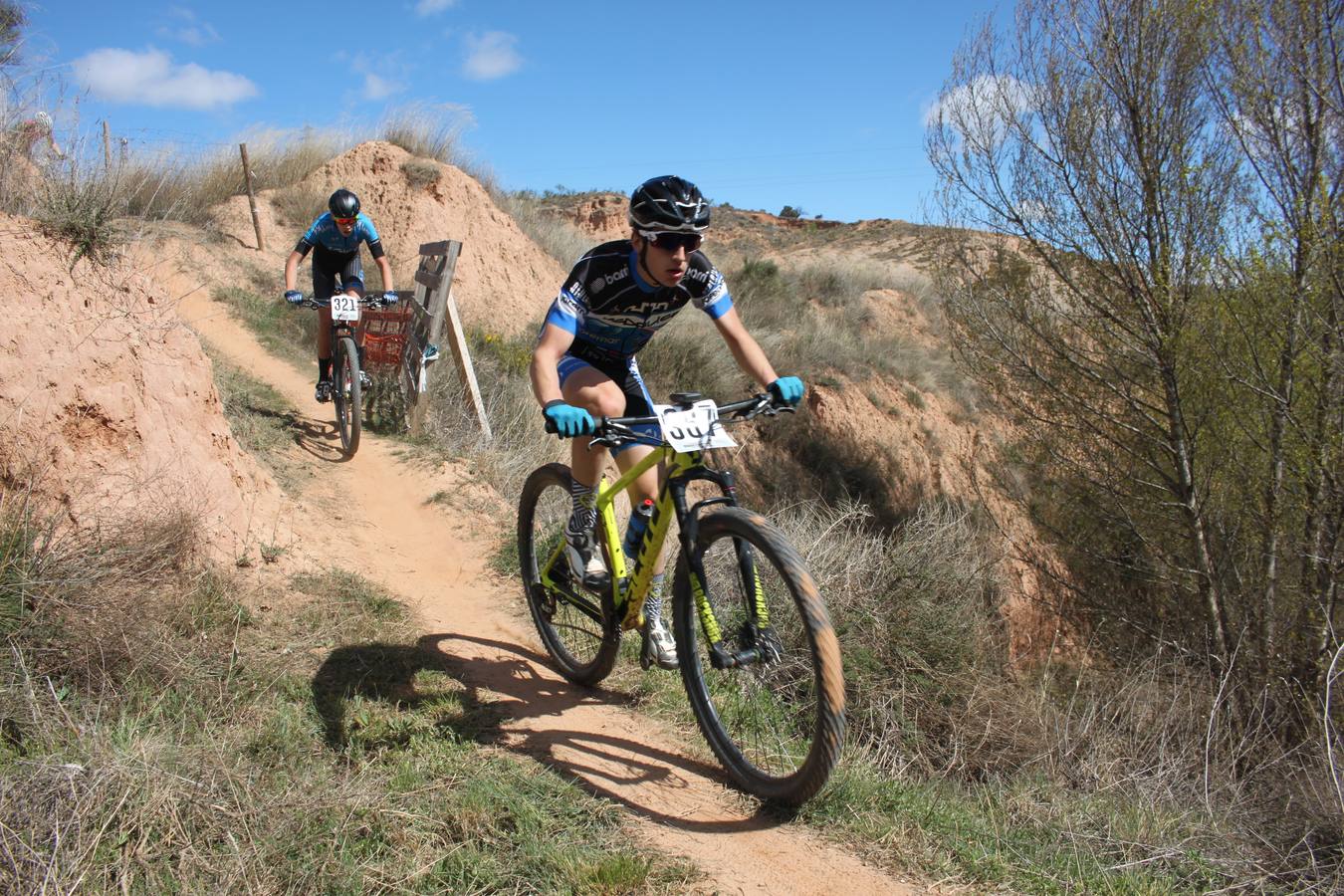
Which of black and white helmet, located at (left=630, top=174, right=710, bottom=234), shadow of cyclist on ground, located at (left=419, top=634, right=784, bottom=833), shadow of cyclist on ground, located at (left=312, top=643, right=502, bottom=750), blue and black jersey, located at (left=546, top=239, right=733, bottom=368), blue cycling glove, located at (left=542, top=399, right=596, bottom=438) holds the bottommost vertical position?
shadow of cyclist on ground, located at (left=419, top=634, right=784, bottom=833)

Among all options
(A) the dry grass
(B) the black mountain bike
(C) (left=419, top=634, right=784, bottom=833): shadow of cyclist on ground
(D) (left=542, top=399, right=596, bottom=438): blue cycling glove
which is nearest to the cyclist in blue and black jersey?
(B) the black mountain bike

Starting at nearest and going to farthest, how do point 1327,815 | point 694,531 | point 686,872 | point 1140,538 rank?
1. point 686,872
2. point 694,531
3. point 1327,815
4. point 1140,538

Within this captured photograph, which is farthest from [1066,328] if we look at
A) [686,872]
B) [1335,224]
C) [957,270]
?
[686,872]

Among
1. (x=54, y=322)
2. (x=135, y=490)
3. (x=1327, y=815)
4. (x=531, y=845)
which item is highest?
(x=54, y=322)

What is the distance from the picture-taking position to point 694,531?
328 cm

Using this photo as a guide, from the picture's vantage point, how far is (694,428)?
319 cm

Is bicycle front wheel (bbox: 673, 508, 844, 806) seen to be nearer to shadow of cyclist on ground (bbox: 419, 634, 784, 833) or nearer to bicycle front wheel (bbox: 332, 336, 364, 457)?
shadow of cyclist on ground (bbox: 419, 634, 784, 833)

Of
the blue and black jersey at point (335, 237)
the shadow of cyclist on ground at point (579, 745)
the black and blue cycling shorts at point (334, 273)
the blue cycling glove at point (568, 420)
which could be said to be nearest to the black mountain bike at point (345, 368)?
the black and blue cycling shorts at point (334, 273)

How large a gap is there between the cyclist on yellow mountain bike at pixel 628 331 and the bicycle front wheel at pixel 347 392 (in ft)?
13.8

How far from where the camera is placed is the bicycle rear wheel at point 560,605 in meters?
4.22

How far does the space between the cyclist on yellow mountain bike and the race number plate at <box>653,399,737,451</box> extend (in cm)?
28

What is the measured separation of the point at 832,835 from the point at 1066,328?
877cm

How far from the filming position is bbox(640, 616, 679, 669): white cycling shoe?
3.56 metres

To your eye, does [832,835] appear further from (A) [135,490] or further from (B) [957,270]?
(B) [957,270]
